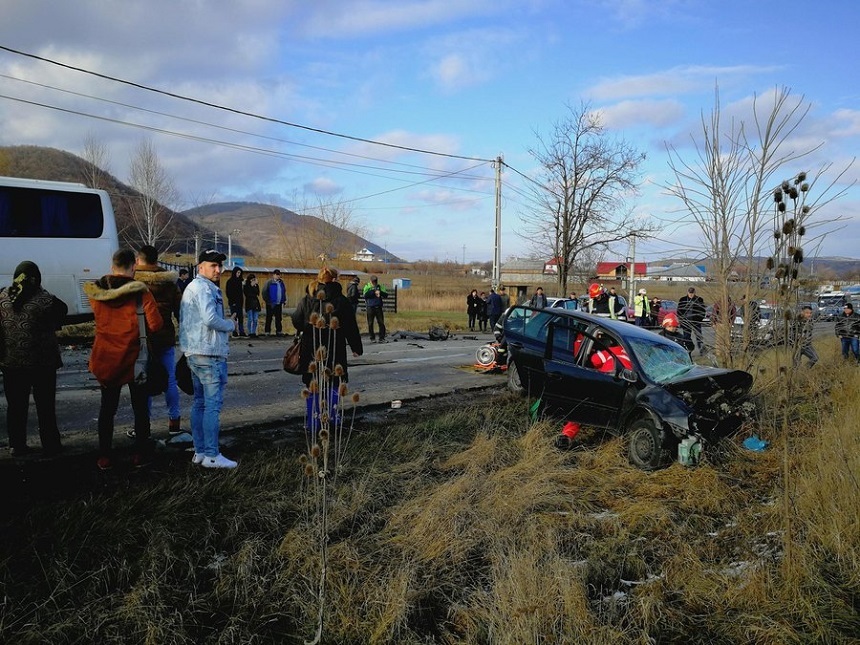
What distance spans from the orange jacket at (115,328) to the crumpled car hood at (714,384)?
5.06 m

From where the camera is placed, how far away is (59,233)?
12.2 metres

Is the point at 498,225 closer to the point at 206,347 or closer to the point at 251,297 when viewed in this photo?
the point at 251,297

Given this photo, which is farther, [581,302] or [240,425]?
[581,302]

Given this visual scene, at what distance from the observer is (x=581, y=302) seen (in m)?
18.7

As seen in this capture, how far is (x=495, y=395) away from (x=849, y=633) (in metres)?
6.62

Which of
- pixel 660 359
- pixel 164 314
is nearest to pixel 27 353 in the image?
pixel 164 314

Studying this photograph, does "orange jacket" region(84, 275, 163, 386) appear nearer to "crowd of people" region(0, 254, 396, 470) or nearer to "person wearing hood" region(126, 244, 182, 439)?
"crowd of people" region(0, 254, 396, 470)

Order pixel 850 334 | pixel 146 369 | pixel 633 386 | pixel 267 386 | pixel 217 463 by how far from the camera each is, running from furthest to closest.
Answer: pixel 850 334
pixel 267 386
pixel 633 386
pixel 146 369
pixel 217 463

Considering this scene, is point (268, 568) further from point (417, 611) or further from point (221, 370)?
point (221, 370)

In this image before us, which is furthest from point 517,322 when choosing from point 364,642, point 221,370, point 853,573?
point 364,642

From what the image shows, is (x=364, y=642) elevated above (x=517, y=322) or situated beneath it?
situated beneath

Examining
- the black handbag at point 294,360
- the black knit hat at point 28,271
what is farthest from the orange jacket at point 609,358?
the black knit hat at point 28,271

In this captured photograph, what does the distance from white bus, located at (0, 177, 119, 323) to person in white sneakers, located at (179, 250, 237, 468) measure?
837 cm

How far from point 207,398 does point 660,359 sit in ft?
15.8
